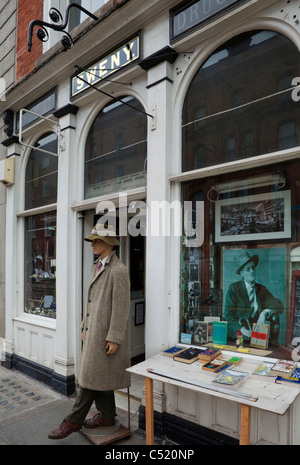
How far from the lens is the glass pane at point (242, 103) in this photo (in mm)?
3100

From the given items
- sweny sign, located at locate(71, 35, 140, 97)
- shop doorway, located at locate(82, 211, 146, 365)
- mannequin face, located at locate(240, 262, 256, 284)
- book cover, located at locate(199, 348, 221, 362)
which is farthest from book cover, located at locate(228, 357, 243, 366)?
sweny sign, located at locate(71, 35, 140, 97)

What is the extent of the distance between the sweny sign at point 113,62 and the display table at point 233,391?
3328 mm

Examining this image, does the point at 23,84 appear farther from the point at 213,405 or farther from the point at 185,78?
the point at 213,405

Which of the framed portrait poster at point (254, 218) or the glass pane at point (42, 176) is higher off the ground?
the glass pane at point (42, 176)

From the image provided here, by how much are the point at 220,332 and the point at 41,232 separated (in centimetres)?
382

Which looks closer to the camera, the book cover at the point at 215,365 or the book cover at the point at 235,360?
the book cover at the point at 215,365

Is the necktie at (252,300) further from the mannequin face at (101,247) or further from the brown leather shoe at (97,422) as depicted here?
the brown leather shoe at (97,422)

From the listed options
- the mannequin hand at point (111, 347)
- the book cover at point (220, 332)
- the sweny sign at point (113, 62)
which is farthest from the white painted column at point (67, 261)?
the book cover at point (220, 332)

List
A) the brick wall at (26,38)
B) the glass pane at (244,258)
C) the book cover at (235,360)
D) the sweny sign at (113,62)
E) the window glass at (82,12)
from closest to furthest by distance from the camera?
the book cover at (235,360), the glass pane at (244,258), the sweny sign at (113,62), the window glass at (82,12), the brick wall at (26,38)

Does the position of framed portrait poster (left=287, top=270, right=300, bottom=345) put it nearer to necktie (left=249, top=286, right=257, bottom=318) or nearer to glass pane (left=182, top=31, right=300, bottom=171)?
necktie (left=249, top=286, right=257, bottom=318)

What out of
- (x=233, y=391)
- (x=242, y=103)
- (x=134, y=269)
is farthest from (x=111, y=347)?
(x=242, y=103)

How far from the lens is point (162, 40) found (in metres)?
3.79

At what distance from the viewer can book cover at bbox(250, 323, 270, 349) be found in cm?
316

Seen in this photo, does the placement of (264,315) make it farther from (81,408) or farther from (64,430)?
(64,430)
